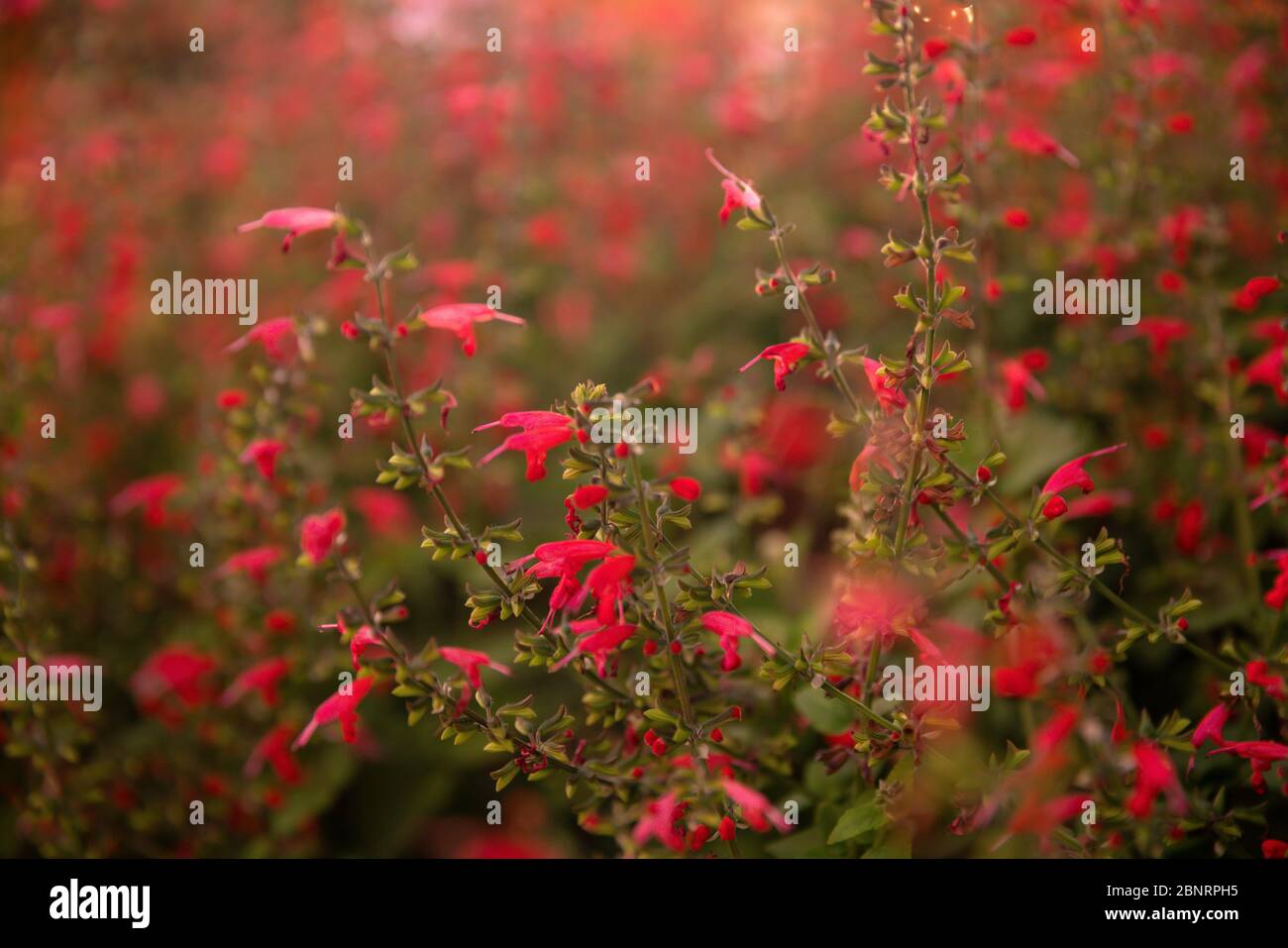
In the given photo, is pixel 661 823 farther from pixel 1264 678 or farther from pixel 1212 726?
pixel 1264 678

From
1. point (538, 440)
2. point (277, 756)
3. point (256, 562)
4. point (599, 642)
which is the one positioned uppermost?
point (538, 440)

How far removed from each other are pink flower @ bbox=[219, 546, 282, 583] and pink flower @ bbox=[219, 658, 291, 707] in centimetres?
23

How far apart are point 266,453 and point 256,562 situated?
325 millimetres

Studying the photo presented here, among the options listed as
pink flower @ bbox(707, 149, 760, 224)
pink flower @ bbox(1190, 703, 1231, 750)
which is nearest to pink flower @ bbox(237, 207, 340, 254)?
pink flower @ bbox(707, 149, 760, 224)

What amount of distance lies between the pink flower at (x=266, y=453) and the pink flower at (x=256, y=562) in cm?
23

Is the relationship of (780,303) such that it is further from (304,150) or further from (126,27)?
(126,27)

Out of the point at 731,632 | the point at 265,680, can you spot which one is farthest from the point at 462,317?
the point at 265,680

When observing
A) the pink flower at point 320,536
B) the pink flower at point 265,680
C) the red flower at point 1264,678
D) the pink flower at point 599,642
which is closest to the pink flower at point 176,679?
the pink flower at point 265,680

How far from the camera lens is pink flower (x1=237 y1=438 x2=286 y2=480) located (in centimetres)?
221

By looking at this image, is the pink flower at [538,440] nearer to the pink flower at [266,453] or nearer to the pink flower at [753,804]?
the pink flower at [753,804]

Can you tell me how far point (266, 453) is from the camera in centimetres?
222

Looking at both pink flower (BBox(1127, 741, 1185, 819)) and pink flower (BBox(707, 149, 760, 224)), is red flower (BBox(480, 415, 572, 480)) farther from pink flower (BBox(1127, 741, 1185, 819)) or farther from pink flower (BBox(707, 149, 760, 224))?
pink flower (BBox(1127, 741, 1185, 819))

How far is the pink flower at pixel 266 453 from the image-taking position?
87.2 inches
